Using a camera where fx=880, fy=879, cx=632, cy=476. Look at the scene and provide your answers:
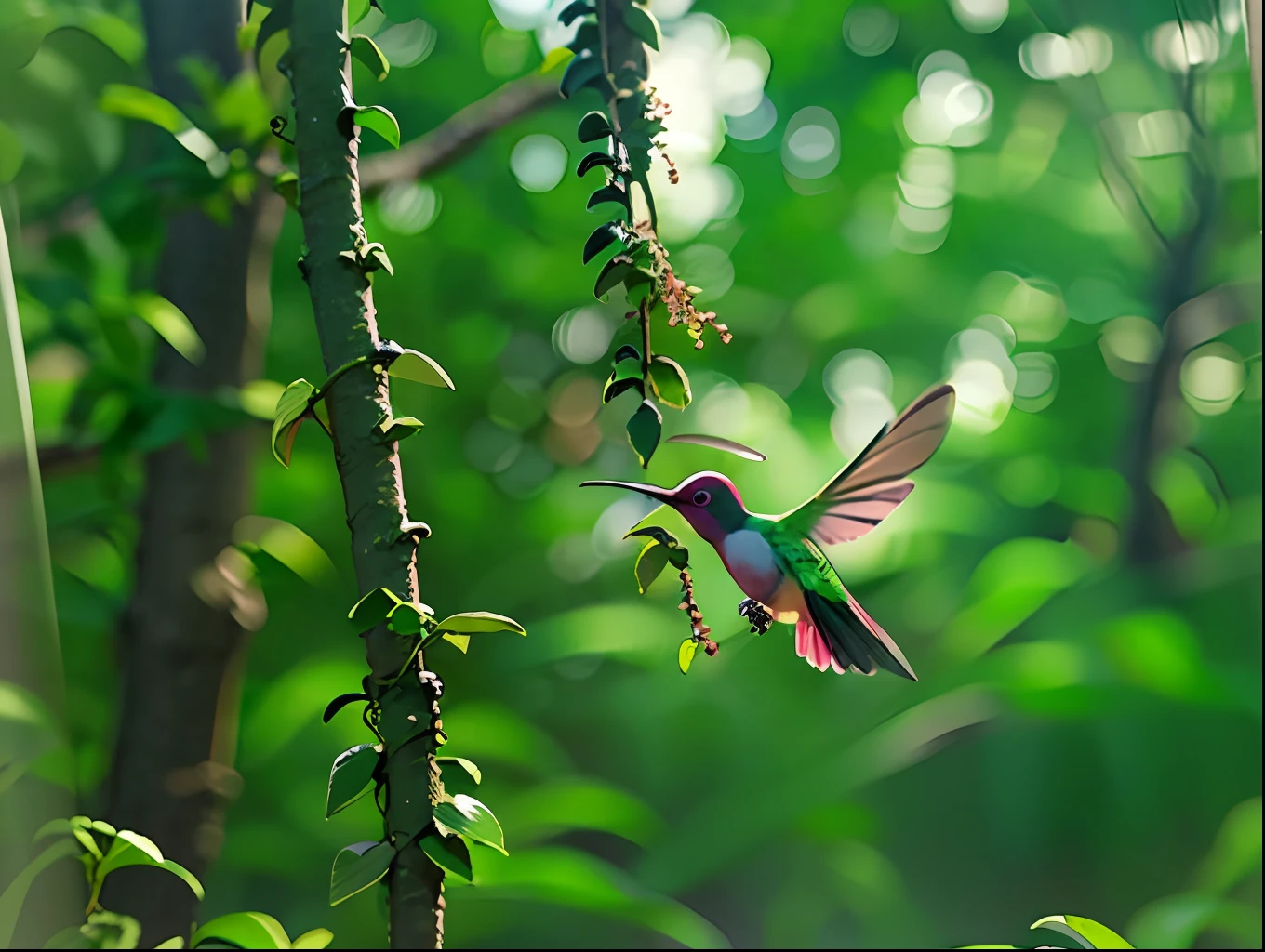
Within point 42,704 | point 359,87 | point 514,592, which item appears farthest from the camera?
point 514,592

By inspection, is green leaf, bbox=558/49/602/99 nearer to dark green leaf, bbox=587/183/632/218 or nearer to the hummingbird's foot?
dark green leaf, bbox=587/183/632/218

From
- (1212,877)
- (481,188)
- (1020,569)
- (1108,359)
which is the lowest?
(1212,877)

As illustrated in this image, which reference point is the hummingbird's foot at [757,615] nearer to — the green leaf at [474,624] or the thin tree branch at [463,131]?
the green leaf at [474,624]

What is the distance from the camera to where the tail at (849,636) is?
24 cm

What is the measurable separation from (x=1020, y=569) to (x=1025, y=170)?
1.03 ft

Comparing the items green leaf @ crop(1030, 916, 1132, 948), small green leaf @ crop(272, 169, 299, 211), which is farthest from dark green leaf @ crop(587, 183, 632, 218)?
green leaf @ crop(1030, 916, 1132, 948)

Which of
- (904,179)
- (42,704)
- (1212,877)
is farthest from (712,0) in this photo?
(1212,877)

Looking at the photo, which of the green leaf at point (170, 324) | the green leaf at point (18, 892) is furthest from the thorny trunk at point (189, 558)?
the green leaf at point (18, 892)

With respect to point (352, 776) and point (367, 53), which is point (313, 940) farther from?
point (367, 53)

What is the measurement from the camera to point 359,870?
234 mm

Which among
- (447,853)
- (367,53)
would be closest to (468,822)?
(447,853)

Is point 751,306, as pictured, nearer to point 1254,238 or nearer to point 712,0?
point 712,0

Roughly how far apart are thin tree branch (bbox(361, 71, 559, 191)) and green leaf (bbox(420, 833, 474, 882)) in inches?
17.3

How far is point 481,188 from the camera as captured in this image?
66 centimetres
